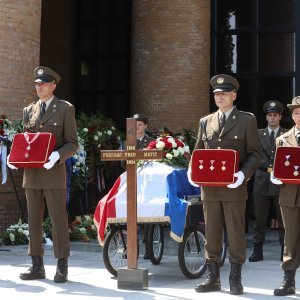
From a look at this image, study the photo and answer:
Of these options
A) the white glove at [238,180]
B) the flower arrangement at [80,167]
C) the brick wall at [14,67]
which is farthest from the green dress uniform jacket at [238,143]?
the brick wall at [14,67]

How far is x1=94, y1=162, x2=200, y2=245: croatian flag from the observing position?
7191 millimetres

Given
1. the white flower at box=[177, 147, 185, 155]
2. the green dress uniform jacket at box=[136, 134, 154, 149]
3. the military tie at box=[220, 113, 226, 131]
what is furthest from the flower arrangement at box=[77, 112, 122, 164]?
the military tie at box=[220, 113, 226, 131]

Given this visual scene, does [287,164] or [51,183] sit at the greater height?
[287,164]

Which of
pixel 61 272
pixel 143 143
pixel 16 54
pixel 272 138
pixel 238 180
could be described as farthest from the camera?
pixel 16 54

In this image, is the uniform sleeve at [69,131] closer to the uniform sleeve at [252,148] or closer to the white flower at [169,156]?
the white flower at [169,156]

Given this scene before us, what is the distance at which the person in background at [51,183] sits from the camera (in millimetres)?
7062

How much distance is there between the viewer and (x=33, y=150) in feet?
Answer: 22.6

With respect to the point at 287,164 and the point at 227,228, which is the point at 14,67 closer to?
the point at 227,228

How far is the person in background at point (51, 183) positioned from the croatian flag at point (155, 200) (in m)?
0.51

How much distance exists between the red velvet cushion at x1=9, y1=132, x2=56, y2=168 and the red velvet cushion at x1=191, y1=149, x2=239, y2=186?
1.38 metres

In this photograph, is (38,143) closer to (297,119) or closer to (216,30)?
(297,119)

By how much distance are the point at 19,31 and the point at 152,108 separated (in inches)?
178

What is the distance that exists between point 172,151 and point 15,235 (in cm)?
361

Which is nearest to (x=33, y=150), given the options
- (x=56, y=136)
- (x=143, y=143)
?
(x=56, y=136)
